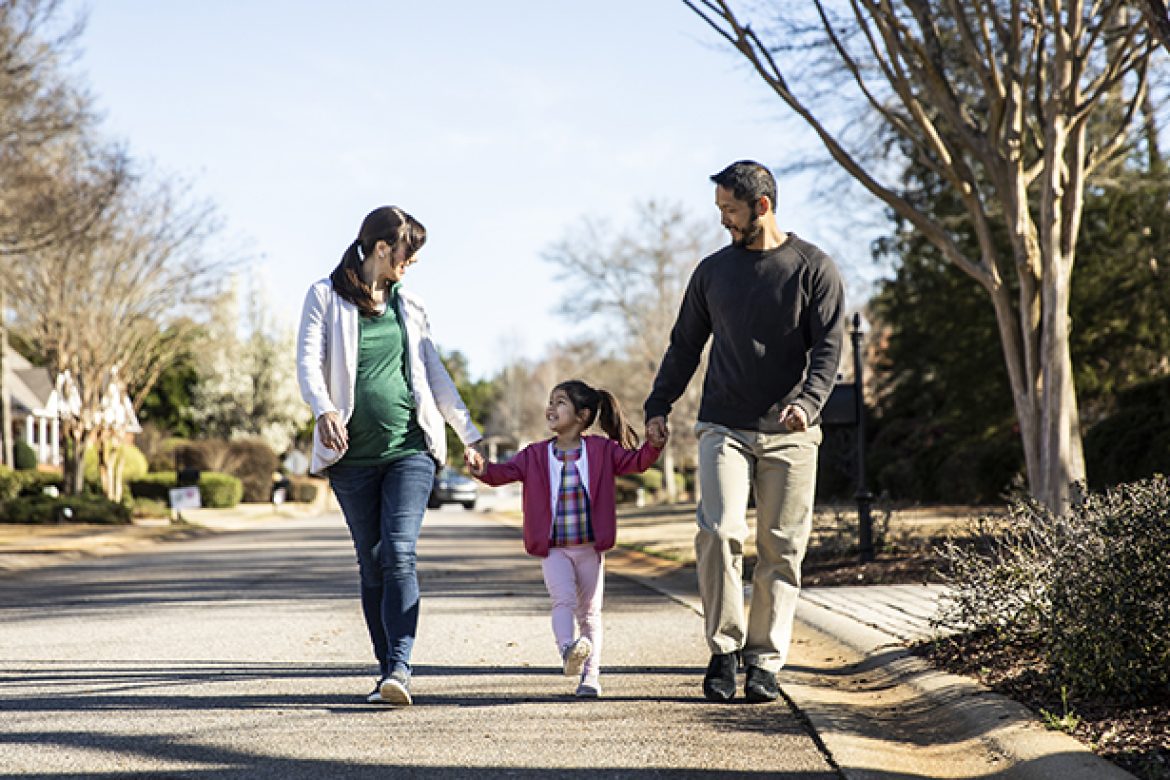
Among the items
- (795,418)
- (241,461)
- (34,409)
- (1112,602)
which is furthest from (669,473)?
(1112,602)

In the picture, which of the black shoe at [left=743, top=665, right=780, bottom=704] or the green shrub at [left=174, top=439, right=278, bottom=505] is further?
the green shrub at [left=174, top=439, right=278, bottom=505]

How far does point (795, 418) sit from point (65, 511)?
23557mm

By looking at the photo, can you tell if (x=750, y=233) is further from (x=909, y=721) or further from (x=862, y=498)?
(x=862, y=498)

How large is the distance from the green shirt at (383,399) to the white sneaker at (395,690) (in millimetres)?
921

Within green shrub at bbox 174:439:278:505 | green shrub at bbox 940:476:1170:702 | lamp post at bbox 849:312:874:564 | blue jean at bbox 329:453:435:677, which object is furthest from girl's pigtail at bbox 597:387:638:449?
green shrub at bbox 174:439:278:505

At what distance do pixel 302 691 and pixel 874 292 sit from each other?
4050cm

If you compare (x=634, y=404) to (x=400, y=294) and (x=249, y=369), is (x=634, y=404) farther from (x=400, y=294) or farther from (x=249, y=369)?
(x=400, y=294)

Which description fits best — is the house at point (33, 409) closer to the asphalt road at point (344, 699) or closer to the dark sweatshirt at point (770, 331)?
the asphalt road at point (344, 699)

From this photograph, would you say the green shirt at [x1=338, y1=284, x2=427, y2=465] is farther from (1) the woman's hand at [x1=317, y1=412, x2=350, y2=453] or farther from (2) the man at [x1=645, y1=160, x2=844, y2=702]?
(2) the man at [x1=645, y1=160, x2=844, y2=702]

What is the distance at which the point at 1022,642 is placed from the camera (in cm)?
628

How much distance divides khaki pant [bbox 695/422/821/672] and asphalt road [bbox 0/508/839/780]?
35 cm

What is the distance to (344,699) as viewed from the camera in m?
6.00

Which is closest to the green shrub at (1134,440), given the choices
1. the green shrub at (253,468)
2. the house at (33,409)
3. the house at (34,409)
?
the green shrub at (253,468)

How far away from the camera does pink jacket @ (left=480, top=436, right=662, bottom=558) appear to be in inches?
243
